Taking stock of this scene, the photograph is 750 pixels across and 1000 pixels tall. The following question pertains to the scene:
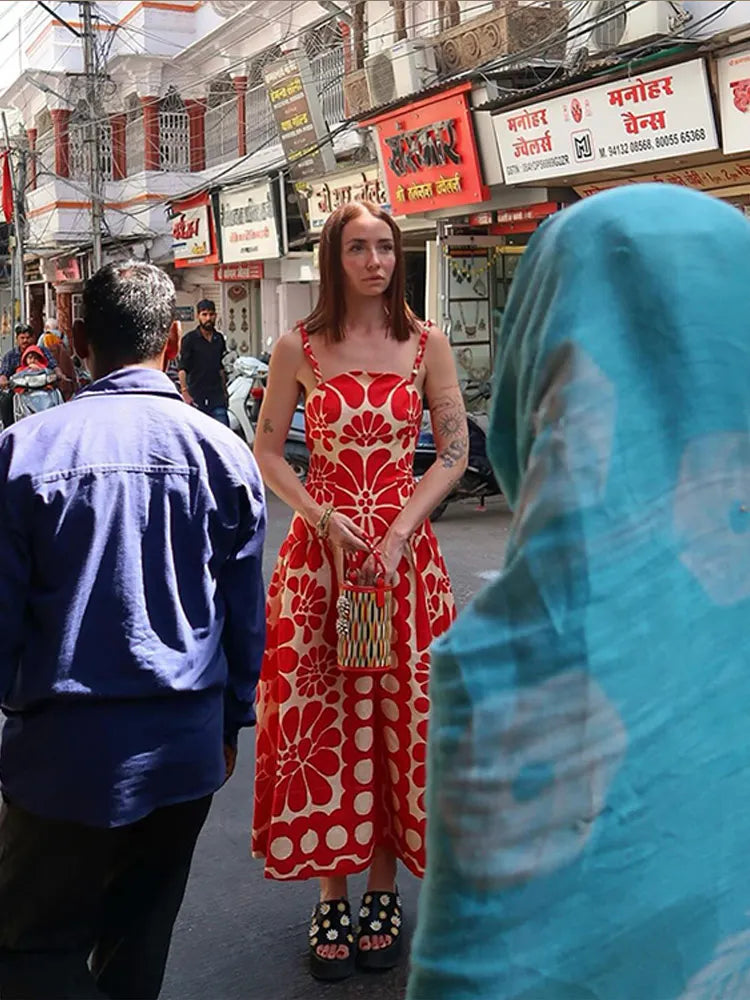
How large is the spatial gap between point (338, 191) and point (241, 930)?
1351 cm

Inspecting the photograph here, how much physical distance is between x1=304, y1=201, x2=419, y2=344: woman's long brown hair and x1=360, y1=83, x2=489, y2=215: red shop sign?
9310 millimetres

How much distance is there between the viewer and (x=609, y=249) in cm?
110

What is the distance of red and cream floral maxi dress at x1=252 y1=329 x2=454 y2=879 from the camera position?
2787 millimetres

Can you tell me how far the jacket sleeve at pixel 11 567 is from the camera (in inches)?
73.4

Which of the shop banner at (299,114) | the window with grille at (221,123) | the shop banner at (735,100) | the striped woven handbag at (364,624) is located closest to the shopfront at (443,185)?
the shop banner at (299,114)

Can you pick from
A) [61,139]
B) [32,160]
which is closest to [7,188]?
[61,139]

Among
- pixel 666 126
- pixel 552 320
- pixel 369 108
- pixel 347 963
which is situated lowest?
pixel 347 963

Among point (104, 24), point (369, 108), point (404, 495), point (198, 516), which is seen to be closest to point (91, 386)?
point (198, 516)

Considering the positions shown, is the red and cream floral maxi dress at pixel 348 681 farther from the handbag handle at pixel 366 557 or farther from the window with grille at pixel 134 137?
the window with grille at pixel 134 137

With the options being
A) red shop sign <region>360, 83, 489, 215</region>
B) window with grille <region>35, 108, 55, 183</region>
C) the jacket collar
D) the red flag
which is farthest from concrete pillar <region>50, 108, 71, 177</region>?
Answer: the jacket collar

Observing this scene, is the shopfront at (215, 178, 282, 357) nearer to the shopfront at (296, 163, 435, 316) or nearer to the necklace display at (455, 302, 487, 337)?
the shopfront at (296, 163, 435, 316)

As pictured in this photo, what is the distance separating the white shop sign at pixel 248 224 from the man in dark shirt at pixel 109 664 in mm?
15649

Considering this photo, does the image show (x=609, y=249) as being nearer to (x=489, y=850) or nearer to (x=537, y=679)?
(x=537, y=679)

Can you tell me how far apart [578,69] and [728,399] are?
31.7ft
